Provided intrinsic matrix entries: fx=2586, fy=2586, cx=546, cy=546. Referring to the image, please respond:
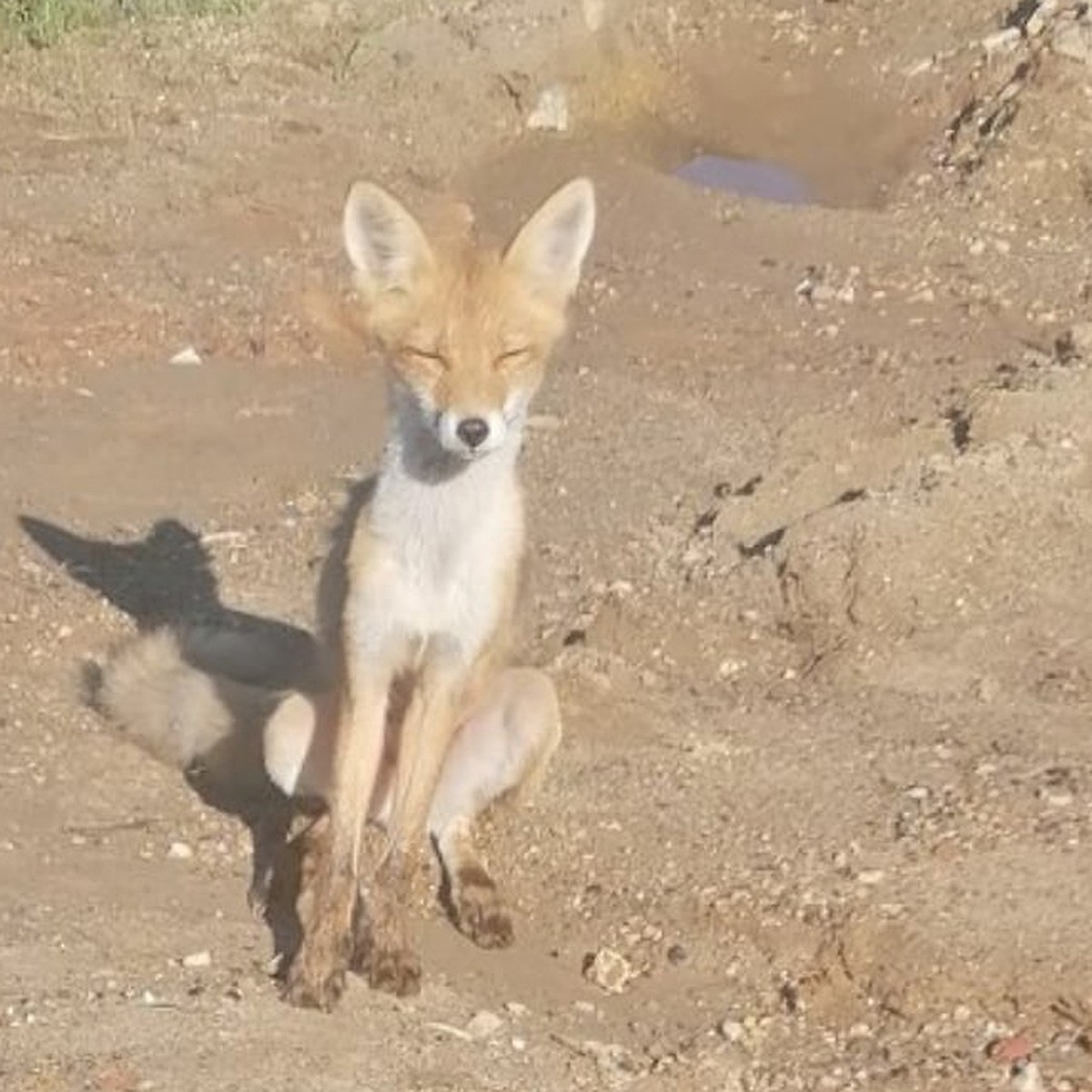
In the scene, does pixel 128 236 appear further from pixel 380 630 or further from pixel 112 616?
pixel 380 630

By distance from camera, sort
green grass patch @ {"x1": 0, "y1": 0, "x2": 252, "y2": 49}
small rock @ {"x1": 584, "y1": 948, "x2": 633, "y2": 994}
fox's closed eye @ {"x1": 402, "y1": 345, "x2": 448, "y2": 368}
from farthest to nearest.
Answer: green grass patch @ {"x1": 0, "y1": 0, "x2": 252, "y2": 49}
small rock @ {"x1": 584, "y1": 948, "x2": 633, "y2": 994}
fox's closed eye @ {"x1": 402, "y1": 345, "x2": 448, "y2": 368}

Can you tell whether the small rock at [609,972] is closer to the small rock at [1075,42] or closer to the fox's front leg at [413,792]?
the fox's front leg at [413,792]

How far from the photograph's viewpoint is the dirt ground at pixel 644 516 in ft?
19.3

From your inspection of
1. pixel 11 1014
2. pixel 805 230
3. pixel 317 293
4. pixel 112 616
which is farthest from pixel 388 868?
pixel 805 230

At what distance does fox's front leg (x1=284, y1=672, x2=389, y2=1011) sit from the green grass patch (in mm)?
8310

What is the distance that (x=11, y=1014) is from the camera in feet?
17.9

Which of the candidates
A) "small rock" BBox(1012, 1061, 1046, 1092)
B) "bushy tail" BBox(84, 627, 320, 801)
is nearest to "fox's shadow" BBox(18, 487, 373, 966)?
"bushy tail" BBox(84, 627, 320, 801)

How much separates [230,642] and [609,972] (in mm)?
1543

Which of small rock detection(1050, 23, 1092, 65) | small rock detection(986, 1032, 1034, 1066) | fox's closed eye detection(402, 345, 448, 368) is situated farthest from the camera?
small rock detection(1050, 23, 1092, 65)

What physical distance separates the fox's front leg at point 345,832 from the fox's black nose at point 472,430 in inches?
27.4

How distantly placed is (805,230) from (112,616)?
5045 mm

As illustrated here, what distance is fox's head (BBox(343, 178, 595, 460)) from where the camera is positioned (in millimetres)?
5539

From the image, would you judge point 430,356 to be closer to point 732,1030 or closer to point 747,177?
point 732,1030

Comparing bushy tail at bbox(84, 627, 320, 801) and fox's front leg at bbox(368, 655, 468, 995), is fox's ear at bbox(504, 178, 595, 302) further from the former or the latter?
bushy tail at bbox(84, 627, 320, 801)
